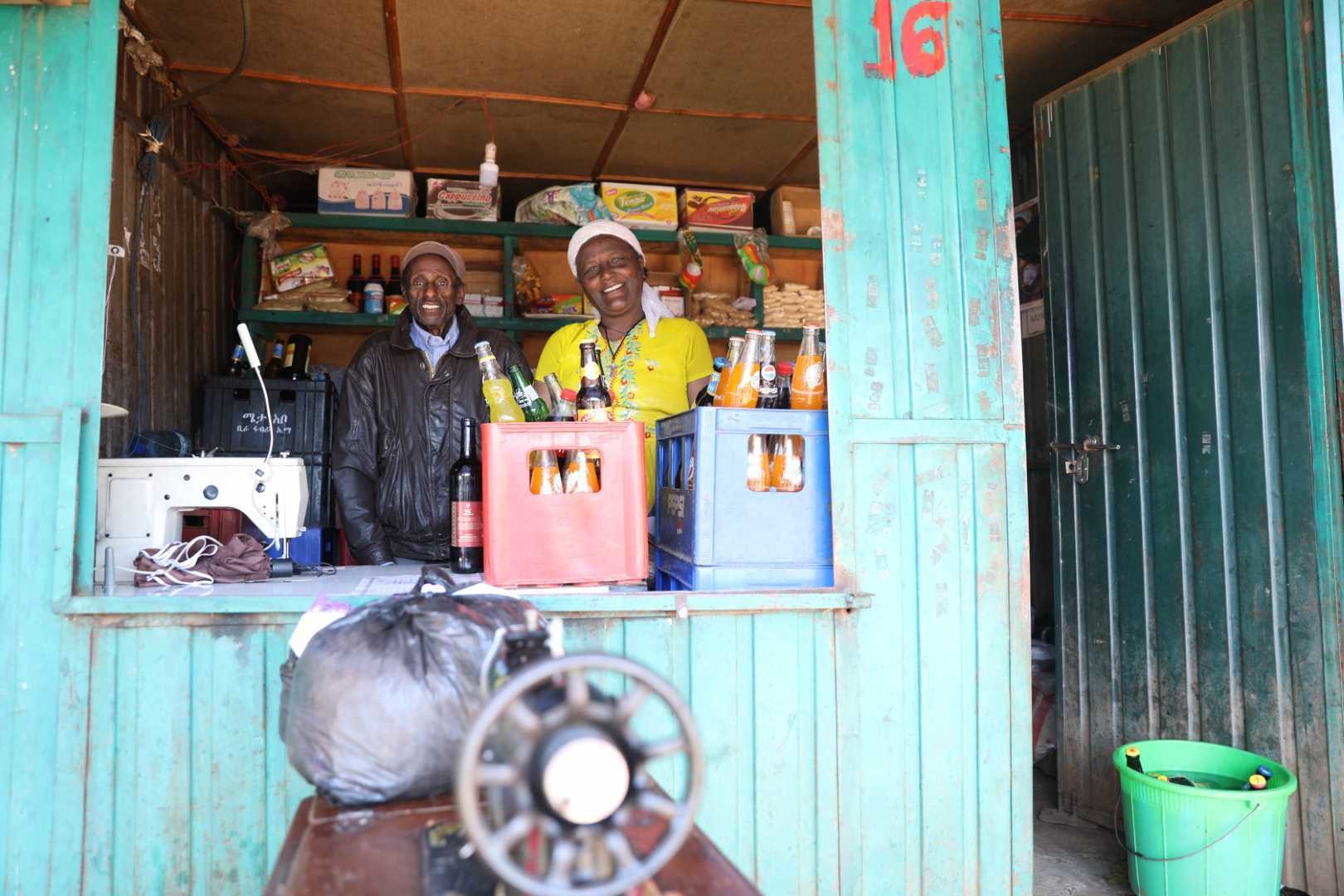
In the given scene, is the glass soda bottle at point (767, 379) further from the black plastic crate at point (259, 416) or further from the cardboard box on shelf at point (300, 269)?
the cardboard box on shelf at point (300, 269)

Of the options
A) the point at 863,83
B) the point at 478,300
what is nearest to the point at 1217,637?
the point at 863,83

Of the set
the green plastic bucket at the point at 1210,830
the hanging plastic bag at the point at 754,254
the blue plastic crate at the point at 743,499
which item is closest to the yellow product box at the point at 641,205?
the hanging plastic bag at the point at 754,254

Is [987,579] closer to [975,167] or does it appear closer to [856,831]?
[856,831]

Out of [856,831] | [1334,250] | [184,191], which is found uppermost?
[184,191]

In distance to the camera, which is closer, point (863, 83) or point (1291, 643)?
point (863, 83)

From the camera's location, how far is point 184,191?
4074 mm

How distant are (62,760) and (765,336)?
1.89m

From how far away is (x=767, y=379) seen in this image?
7.41 feet

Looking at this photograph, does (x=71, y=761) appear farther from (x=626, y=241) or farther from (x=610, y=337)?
(x=626, y=241)

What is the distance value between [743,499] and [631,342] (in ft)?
3.95

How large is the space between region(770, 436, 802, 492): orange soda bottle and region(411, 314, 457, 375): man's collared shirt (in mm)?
1711

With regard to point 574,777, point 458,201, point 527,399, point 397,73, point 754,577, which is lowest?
point 574,777

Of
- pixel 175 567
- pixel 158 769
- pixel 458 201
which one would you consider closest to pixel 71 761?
pixel 158 769

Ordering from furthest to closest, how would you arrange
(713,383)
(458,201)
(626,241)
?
1. (458,201)
2. (626,241)
3. (713,383)
